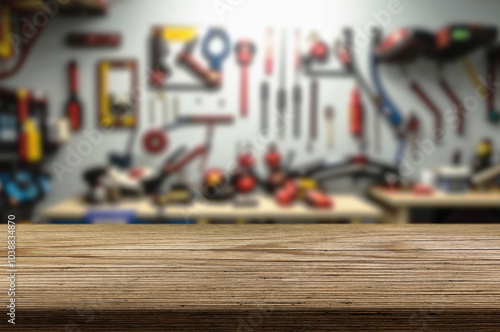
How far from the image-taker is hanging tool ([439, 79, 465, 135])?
2158 mm

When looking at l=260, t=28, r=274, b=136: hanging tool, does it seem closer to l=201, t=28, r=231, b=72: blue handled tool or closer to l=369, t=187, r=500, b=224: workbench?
l=201, t=28, r=231, b=72: blue handled tool

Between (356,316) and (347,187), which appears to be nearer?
(356,316)

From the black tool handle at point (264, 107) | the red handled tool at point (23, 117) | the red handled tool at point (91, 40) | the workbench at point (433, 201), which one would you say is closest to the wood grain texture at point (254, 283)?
the workbench at point (433, 201)

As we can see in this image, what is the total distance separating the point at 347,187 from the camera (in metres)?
2.21

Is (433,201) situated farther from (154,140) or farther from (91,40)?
(91,40)

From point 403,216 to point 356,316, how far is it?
180 centimetres

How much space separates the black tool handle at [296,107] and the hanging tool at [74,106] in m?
1.04

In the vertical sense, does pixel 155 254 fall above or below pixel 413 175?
above

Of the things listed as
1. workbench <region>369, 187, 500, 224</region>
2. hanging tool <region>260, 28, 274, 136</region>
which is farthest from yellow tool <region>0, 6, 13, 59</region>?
workbench <region>369, 187, 500, 224</region>

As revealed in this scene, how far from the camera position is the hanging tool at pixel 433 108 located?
2158mm

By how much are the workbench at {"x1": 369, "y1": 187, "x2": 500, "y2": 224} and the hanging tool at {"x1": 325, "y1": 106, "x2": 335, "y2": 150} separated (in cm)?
38

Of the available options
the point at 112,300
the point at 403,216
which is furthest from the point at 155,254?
the point at 403,216

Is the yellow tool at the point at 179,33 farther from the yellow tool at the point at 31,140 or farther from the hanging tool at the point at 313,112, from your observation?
the yellow tool at the point at 31,140

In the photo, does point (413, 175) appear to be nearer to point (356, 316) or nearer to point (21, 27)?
point (21, 27)
